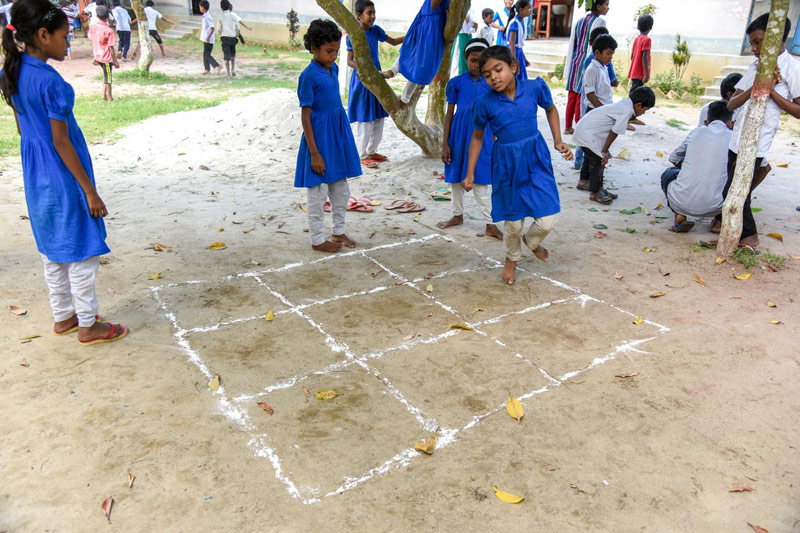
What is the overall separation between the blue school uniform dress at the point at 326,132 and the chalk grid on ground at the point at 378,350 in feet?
2.02

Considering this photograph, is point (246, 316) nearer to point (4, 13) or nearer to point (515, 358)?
point (515, 358)

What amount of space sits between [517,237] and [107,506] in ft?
9.06

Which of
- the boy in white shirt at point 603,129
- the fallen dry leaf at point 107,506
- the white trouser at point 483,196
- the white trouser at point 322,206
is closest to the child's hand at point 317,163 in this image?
the white trouser at point 322,206

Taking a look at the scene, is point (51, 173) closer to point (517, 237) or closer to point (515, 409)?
point (515, 409)

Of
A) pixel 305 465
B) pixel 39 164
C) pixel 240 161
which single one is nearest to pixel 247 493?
pixel 305 465

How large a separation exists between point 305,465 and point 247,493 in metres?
0.25

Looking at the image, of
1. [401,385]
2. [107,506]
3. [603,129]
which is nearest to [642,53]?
[603,129]

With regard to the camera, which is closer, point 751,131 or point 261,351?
point 261,351

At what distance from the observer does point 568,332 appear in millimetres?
3469

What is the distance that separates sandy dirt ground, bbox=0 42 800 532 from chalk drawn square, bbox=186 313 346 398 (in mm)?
14

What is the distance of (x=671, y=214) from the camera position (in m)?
5.47

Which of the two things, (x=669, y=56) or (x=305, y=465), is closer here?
(x=305, y=465)

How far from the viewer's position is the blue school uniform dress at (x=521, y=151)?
12.4 feet

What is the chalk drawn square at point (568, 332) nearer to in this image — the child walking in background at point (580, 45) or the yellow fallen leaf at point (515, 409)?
A: the yellow fallen leaf at point (515, 409)
